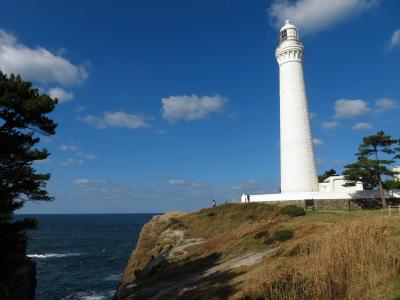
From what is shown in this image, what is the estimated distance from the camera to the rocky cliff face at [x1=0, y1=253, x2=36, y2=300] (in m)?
22.0

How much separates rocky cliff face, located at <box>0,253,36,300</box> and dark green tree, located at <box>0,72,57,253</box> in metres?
1.77

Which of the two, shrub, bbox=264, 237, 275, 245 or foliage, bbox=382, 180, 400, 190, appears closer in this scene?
shrub, bbox=264, 237, 275, 245

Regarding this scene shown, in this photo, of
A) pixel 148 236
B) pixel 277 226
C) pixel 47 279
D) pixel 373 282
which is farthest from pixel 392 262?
pixel 47 279

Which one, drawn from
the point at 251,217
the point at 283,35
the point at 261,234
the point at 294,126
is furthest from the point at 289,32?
the point at 261,234

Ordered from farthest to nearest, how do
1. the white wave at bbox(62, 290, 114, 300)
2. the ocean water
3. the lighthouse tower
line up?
the ocean water, the lighthouse tower, the white wave at bbox(62, 290, 114, 300)

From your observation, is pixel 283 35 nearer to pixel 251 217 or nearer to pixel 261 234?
pixel 251 217

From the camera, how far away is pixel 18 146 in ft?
64.7

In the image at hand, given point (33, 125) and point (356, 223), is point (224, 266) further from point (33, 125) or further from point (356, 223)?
point (33, 125)

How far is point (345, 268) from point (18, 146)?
55.7 feet

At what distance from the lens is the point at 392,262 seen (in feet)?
35.3

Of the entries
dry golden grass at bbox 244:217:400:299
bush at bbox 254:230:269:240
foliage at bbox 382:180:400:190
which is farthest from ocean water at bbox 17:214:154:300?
foliage at bbox 382:180:400:190

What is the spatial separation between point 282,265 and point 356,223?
11.2 ft

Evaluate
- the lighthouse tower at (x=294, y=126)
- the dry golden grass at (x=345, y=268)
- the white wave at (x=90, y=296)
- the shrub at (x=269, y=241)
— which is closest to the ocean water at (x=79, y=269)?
the white wave at (x=90, y=296)

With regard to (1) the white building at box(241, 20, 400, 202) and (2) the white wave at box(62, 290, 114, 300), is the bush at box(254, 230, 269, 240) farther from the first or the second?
(2) the white wave at box(62, 290, 114, 300)
